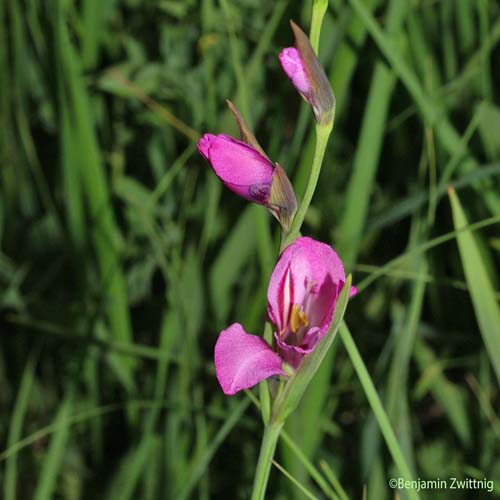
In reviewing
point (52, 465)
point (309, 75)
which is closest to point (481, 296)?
point (309, 75)

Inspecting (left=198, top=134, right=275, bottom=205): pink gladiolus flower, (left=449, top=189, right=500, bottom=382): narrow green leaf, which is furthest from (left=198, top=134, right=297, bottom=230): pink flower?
(left=449, top=189, right=500, bottom=382): narrow green leaf

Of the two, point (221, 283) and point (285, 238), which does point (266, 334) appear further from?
point (221, 283)

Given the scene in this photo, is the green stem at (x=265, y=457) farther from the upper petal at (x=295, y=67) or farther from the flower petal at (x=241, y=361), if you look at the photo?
the upper petal at (x=295, y=67)

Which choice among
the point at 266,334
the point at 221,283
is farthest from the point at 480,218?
the point at 266,334

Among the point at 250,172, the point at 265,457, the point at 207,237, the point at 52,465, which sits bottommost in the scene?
the point at 52,465

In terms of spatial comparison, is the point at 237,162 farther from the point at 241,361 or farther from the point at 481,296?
the point at 481,296

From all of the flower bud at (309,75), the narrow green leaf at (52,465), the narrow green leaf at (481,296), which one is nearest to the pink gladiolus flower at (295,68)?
the flower bud at (309,75)

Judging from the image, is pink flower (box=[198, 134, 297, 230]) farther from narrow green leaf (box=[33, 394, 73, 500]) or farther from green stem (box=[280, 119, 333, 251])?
narrow green leaf (box=[33, 394, 73, 500])
